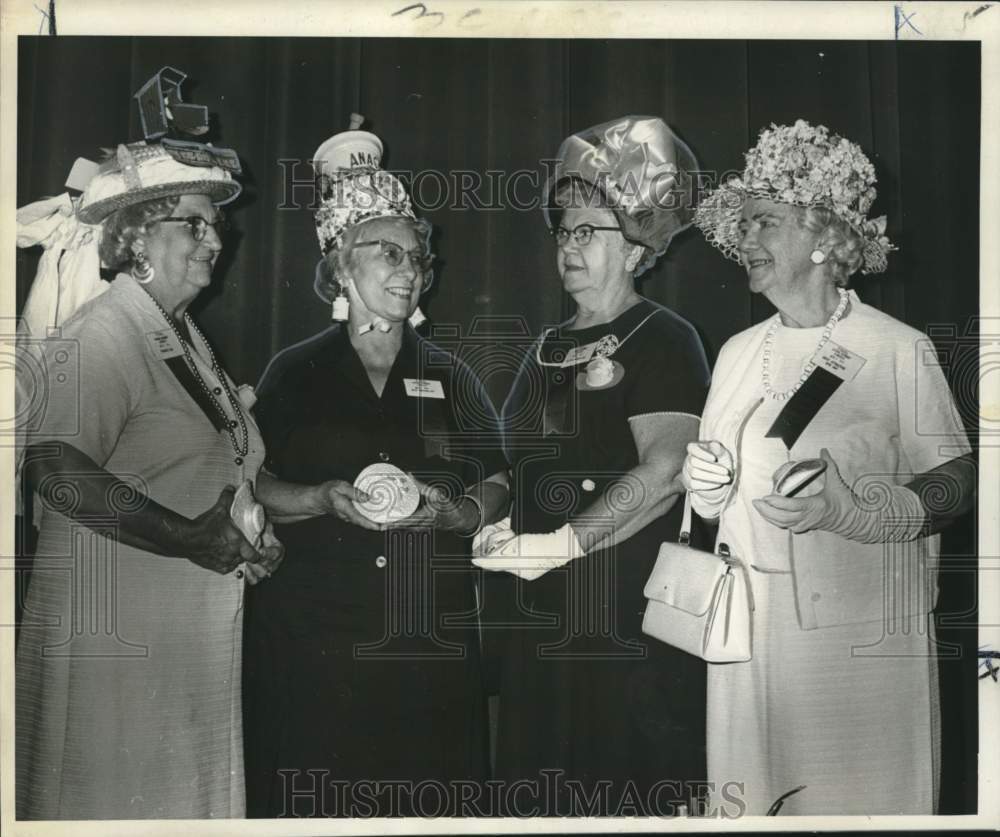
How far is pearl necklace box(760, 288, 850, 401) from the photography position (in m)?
3.37

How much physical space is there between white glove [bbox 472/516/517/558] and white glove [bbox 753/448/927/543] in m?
0.74

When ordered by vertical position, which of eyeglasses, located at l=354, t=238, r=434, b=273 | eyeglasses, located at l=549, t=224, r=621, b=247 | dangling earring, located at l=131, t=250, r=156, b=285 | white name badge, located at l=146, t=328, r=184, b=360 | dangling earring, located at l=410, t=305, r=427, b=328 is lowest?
white name badge, located at l=146, t=328, r=184, b=360

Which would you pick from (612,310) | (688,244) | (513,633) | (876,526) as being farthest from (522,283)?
(876,526)

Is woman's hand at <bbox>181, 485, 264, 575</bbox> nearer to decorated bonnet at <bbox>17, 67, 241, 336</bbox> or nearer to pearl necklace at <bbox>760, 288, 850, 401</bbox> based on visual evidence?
decorated bonnet at <bbox>17, 67, 241, 336</bbox>

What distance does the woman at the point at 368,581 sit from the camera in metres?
3.36

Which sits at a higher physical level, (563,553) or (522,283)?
(522,283)

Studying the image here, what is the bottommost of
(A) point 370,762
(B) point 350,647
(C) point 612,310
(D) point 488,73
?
(A) point 370,762

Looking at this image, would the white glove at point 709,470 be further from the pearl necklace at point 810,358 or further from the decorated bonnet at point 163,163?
the decorated bonnet at point 163,163

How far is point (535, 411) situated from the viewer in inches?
135

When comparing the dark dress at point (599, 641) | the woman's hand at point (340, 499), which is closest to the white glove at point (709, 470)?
the dark dress at point (599, 641)

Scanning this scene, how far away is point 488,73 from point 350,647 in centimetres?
179

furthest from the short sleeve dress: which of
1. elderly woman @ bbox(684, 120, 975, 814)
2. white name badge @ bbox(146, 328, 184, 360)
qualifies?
elderly woman @ bbox(684, 120, 975, 814)

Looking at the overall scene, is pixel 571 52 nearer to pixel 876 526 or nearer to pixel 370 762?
pixel 876 526

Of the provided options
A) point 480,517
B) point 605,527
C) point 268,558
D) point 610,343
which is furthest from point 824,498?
point 268,558
